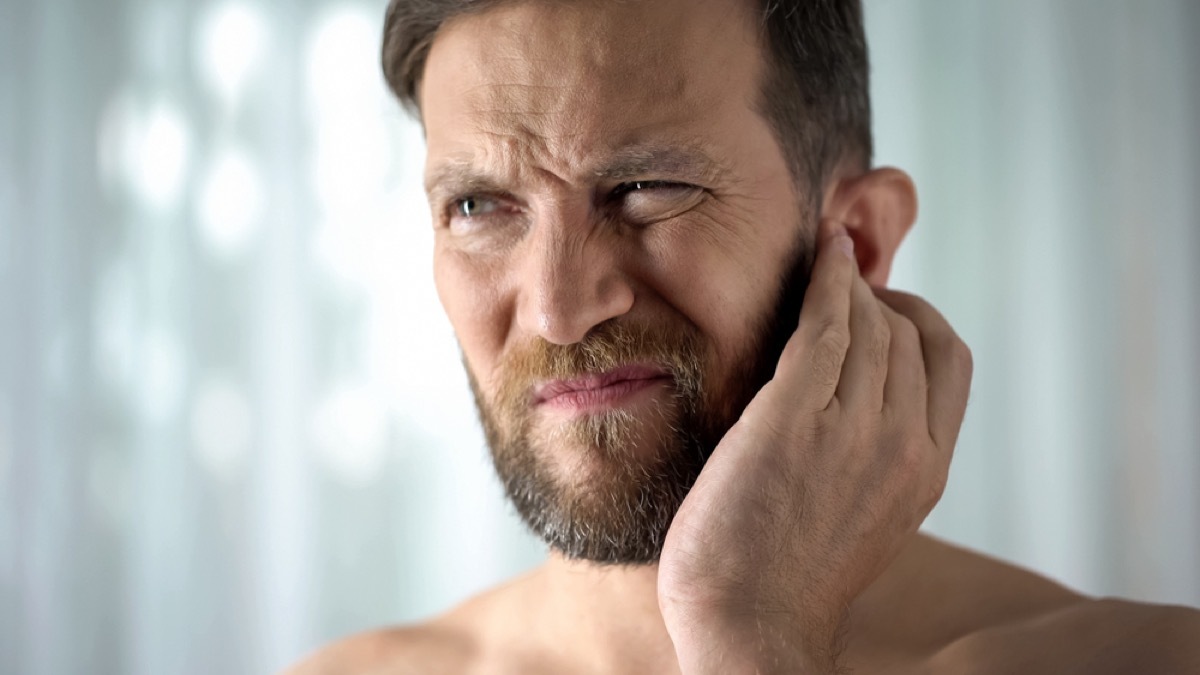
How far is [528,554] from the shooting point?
2830 millimetres

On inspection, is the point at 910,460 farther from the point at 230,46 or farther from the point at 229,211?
the point at 230,46

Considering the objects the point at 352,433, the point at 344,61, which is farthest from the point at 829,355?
the point at 344,61

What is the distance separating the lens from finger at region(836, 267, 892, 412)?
3.85 ft

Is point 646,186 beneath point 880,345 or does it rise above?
above

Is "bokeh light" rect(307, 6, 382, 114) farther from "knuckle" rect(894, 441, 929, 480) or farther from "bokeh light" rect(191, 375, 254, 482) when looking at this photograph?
"knuckle" rect(894, 441, 929, 480)

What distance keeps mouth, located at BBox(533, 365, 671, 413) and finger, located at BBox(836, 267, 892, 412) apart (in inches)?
8.3

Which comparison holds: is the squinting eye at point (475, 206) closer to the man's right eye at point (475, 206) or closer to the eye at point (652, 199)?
the man's right eye at point (475, 206)

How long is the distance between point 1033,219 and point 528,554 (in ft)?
5.18

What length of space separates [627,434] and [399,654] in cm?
67

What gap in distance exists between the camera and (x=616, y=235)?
1.19 meters

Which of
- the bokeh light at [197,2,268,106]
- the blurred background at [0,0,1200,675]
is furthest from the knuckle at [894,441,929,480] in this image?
the bokeh light at [197,2,268,106]

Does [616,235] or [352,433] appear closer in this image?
[616,235]

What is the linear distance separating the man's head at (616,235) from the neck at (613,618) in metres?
0.14

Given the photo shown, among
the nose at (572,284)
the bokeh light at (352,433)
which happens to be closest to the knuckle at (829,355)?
the nose at (572,284)
